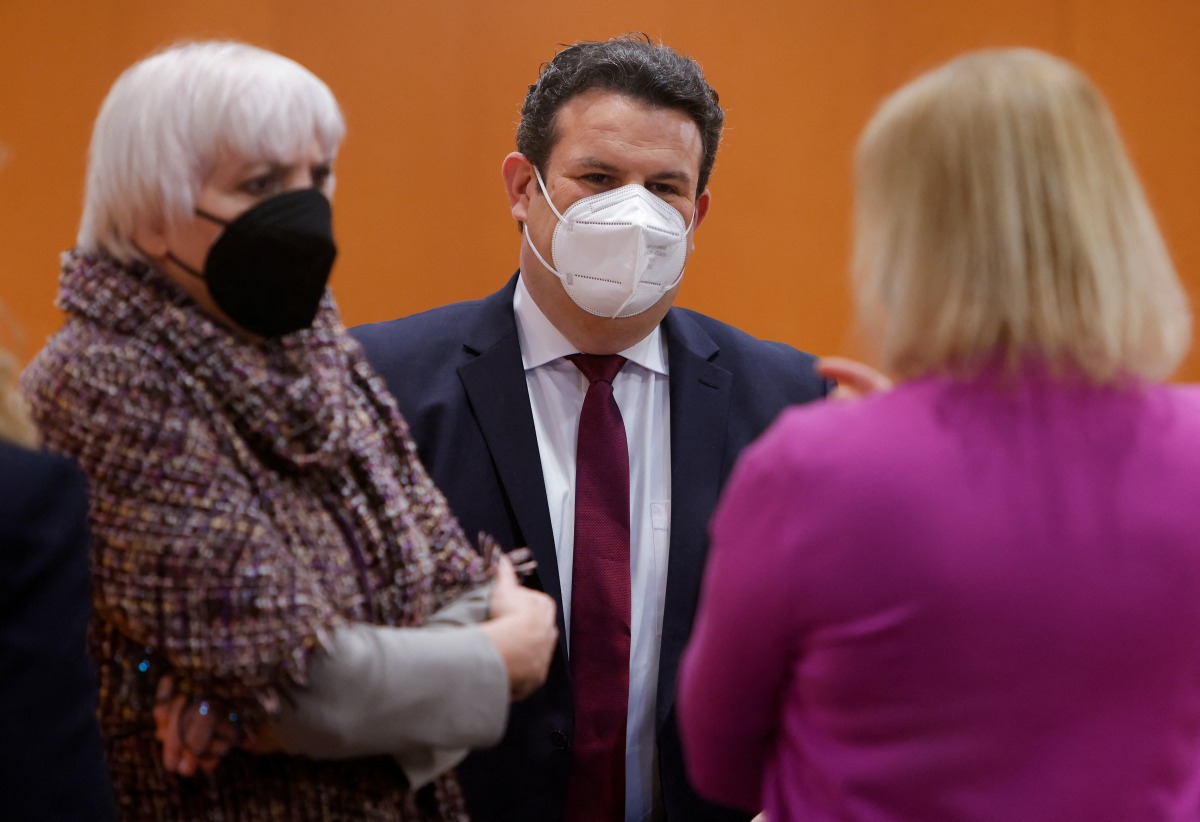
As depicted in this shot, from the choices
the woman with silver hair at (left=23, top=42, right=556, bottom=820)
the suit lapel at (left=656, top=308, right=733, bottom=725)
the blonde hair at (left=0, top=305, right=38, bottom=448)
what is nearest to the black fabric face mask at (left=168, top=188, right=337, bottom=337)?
the woman with silver hair at (left=23, top=42, right=556, bottom=820)

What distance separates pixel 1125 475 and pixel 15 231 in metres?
2.57

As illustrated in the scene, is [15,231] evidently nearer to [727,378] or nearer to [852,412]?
[727,378]

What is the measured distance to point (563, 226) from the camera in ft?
6.60

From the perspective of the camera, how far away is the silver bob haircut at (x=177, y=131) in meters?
1.28

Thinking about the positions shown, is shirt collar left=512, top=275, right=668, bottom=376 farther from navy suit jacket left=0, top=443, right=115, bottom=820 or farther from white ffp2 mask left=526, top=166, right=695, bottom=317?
navy suit jacket left=0, top=443, right=115, bottom=820

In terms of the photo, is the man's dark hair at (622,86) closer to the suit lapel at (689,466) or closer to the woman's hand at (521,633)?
the suit lapel at (689,466)

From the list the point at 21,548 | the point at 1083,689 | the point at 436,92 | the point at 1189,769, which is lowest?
the point at 1189,769

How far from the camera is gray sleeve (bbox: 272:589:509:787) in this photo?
125cm

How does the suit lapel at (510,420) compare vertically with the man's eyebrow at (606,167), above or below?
below

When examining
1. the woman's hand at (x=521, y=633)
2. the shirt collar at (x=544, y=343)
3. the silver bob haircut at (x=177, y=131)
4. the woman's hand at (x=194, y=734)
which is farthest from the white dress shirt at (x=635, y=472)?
the silver bob haircut at (x=177, y=131)

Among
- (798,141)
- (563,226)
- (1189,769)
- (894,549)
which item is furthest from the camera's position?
(798,141)

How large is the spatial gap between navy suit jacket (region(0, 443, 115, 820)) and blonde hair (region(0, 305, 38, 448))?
0.10 ft

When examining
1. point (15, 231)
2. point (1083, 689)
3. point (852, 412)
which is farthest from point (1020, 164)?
point (15, 231)

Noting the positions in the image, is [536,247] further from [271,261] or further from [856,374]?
[856,374]
